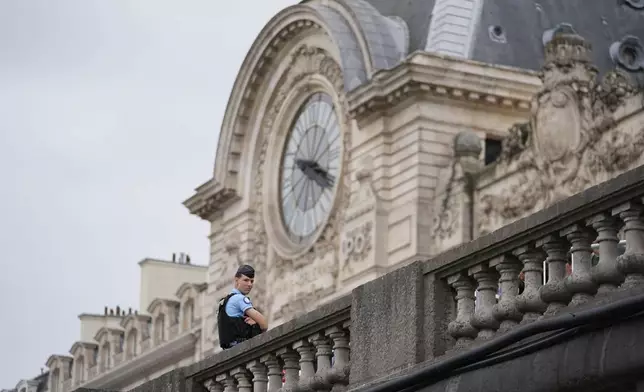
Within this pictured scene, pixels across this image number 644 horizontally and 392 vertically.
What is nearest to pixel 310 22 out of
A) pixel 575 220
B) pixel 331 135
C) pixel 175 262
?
pixel 331 135

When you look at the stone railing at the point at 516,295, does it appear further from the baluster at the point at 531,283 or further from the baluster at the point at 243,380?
the baluster at the point at 243,380

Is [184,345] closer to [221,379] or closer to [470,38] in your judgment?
[470,38]

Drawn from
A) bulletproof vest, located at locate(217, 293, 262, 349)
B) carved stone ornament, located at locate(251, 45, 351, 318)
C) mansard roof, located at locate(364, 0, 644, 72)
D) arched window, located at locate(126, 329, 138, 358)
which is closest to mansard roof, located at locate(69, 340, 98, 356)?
arched window, located at locate(126, 329, 138, 358)

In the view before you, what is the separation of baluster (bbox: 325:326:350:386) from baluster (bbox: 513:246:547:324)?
197cm

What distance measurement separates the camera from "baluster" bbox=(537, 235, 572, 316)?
1059 centimetres

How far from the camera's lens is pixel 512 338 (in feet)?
34.8

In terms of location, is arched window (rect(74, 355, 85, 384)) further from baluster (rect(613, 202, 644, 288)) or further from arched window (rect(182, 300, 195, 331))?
baluster (rect(613, 202, 644, 288))

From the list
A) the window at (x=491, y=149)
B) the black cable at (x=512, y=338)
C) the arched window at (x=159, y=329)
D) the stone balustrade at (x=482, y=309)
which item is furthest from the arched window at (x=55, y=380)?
the black cable at (x=512, y=338)

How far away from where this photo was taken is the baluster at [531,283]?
10812 millimetres

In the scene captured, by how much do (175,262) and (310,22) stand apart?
2315 cm

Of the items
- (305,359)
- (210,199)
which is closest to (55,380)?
(210,199)

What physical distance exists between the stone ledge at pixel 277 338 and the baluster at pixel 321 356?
2.3 inches

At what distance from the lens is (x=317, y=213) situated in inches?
1742

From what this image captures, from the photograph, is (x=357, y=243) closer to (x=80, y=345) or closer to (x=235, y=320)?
(x=80, y=345)
